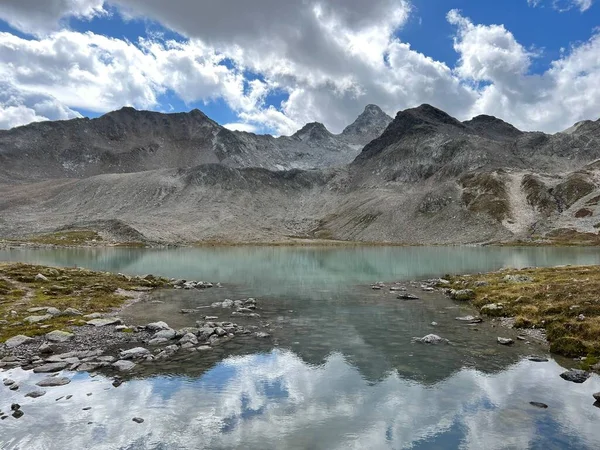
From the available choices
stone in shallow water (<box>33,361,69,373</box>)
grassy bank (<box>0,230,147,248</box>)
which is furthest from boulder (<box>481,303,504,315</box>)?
grassy bank (<box>0,230,147,248</box>)

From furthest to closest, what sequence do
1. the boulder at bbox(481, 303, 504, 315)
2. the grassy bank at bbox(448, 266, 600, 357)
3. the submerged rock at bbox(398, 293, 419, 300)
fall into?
the submerged rock at bbox(398, 293, 419, 300) → the boulder at bbox(481, 303, 504, 315) → the grassy bank at bbox(448, 266, 600, 357)

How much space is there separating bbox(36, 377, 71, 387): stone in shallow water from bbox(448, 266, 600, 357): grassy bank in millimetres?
25825

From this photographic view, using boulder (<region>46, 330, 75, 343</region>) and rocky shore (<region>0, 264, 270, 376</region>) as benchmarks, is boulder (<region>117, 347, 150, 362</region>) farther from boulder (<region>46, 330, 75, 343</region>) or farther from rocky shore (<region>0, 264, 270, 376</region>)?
boulder (<region>46, 330, 75, 343</region>)

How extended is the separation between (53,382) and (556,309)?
31.7 m

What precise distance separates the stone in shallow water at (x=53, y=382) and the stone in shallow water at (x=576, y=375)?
2343 cm

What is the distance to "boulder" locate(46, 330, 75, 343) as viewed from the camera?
25.6 metres

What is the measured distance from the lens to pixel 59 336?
85.0ft

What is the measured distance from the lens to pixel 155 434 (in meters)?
15.0

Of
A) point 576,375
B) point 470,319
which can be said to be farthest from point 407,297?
point 576,375

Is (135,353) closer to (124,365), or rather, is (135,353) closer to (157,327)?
(124,365)

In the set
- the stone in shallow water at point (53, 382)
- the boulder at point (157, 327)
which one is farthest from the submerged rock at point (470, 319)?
the stone in shallow water at point (53, 382)

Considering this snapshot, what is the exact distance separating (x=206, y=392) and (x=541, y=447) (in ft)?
42.8

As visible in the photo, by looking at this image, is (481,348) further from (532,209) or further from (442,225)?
(532,209)

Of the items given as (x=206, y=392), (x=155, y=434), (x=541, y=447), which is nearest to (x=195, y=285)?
(x=206, y=392)
